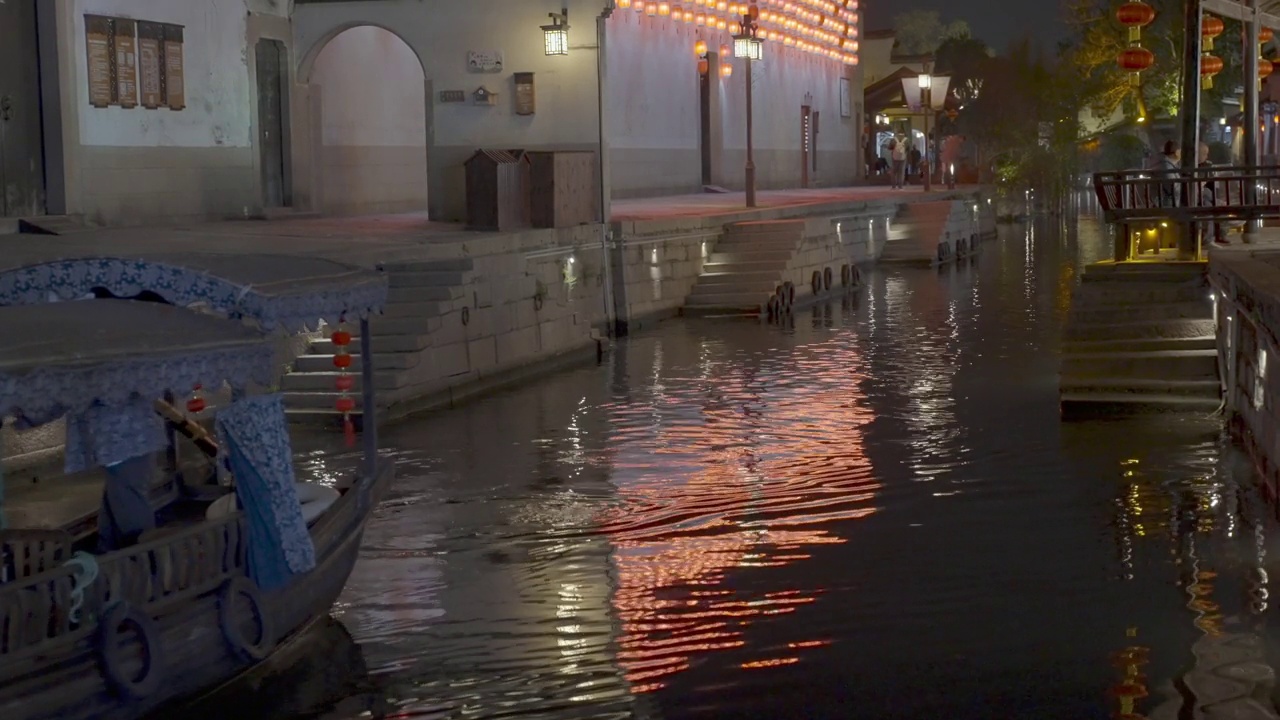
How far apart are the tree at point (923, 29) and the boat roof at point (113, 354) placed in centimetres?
9644

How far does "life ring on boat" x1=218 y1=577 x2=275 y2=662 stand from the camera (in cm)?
768

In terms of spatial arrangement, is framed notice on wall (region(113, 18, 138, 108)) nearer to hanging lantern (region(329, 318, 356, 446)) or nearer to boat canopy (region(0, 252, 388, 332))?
hanging lantern (region(329, 318, 356, 446))

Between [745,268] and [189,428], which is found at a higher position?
[745,268]

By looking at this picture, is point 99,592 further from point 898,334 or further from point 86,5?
point 898,334

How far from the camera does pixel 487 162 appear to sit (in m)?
20.5

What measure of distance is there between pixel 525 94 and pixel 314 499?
14.6m

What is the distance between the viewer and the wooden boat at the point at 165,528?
673 cm

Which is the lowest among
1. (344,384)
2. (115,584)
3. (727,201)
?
(115,584)

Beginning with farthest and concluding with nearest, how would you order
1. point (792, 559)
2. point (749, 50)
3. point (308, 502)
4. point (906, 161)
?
point (906, 161), point (749, 50), point (792, 559), point (308, 502)

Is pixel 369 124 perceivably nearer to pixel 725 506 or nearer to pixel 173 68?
pixel 173 68

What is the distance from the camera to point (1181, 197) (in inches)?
681

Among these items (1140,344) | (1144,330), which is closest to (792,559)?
(1140,344)

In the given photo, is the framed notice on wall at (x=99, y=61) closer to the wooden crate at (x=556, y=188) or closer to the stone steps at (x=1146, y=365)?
the wooden crate at (x=556, y=188)

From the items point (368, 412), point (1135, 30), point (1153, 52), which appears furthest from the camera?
point (1153, 52)
